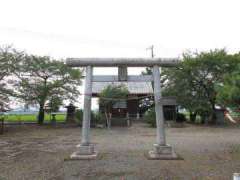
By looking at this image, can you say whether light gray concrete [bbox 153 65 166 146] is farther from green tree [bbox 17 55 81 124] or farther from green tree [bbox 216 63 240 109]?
green tree [bbox 17 55 81 124]

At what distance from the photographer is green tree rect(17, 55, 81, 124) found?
17.2 m

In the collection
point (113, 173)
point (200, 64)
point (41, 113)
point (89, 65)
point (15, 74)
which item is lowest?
point (113, 173)

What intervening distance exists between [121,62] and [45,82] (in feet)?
41.1

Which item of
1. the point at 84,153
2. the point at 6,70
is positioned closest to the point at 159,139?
the point at 84,153

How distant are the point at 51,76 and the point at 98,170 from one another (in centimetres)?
1447

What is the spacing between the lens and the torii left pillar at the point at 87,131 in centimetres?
681

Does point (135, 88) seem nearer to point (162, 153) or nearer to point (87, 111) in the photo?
point (87, 111)

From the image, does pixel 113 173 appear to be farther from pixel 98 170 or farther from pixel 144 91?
pixel 144 91

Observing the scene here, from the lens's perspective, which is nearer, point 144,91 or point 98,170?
point 98,170

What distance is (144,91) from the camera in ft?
Result: 76.8

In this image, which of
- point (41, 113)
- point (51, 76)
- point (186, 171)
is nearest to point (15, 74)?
point (51, 76)

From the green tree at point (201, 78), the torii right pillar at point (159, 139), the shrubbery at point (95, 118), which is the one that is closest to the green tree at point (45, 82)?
the shrubbery at point (95, 118)

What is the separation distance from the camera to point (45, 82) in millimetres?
18219

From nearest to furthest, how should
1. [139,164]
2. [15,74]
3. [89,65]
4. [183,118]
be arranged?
[139,164] → [89,65] → [15,74] → [183,118]
